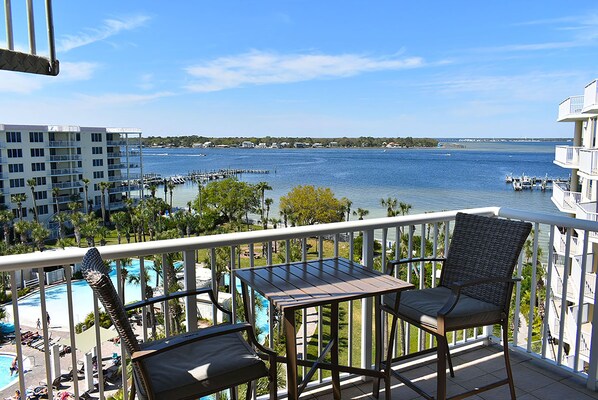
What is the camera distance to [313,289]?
2.32 m

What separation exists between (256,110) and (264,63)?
7.23 m

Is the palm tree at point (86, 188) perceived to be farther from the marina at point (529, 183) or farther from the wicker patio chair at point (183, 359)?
the wicker patio chair at point (183, 359)

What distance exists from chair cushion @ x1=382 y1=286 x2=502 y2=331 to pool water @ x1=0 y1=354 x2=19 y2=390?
53.0ft

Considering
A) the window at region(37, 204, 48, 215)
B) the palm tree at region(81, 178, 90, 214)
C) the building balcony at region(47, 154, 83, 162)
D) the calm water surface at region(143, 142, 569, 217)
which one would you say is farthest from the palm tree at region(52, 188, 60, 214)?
the calm water surface at region(143, 142, 569, 217)

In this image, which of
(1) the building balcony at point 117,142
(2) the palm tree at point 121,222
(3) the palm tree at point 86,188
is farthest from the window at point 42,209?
(2) the palm tree at point 121,222

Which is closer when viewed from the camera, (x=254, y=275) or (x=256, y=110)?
(x=254, y=275)

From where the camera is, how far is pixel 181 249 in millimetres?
2434

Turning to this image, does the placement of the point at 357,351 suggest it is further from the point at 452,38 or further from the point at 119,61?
the point at 119,61

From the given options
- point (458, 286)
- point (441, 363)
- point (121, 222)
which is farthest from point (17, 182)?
point (458, 286)

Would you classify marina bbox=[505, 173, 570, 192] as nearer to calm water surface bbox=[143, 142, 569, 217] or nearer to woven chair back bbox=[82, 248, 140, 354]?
calm water surface bbox=[143, 142, 569, 217]

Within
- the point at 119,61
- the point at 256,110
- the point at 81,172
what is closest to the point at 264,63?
the point at 256,110

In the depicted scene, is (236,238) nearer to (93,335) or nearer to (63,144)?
(93,335)

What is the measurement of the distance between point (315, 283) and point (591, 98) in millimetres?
14917

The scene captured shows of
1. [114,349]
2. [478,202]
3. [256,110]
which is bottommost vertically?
[114,349]
